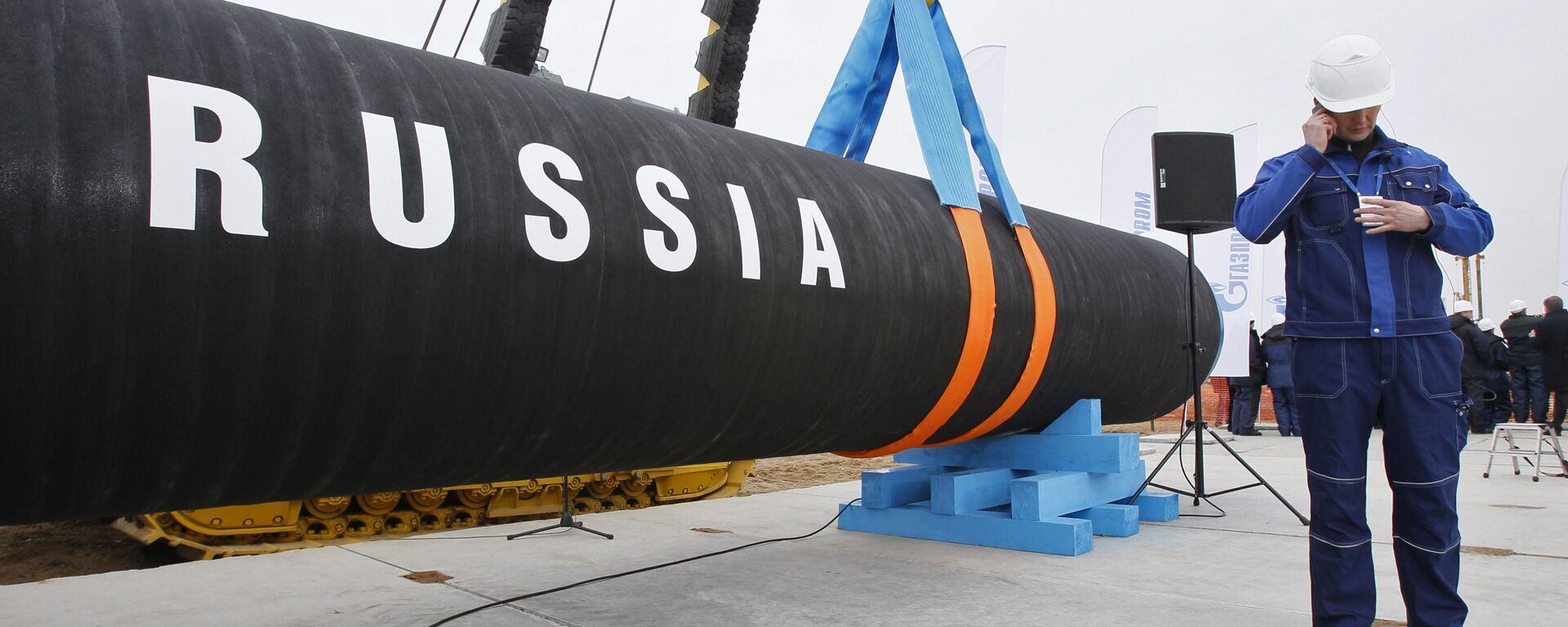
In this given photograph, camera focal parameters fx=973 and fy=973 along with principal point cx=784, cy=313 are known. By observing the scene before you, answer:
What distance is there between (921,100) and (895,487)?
1.69 meters

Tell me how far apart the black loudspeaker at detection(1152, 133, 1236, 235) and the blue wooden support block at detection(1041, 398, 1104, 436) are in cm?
128

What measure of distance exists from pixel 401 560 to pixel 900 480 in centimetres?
210

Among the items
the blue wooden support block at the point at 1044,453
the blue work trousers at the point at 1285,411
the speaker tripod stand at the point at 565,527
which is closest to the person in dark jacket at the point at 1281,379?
the blue work trousers at the point at 1285,411

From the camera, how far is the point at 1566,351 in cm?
798

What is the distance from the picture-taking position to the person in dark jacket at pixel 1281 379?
11117 millimetres

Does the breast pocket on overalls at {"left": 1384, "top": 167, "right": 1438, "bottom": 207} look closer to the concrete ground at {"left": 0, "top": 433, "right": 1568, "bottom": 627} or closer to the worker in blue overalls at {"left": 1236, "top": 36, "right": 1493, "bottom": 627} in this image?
the worker in blue overalls at {"left": 1236, "top": 36, "right": 1493, "bottom": 627}

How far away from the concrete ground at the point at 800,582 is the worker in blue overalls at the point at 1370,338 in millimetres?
536

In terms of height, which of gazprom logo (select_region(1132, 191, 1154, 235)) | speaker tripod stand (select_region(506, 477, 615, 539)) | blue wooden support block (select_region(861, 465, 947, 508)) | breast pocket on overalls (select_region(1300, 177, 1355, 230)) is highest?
gazprom logo (select_region(1132, 191, 1154, 235))

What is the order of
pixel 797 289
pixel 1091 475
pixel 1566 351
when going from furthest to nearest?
pixel 1566 351 < pixel 1091 475 < pixel 797 289

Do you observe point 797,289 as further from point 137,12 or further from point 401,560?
point 401,560

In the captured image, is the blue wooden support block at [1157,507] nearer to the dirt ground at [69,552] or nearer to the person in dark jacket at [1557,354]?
the dirt ground at [69,552]

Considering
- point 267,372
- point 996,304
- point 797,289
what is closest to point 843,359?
point 797,289

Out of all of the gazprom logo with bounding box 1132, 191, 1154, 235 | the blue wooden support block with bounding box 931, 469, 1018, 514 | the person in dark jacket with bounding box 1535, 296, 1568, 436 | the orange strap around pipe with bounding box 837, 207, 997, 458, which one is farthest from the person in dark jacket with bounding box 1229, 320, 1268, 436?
the orange strap around pipe with bounding box 837, 207, 997, 458

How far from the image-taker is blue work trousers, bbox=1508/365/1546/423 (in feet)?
34.9
